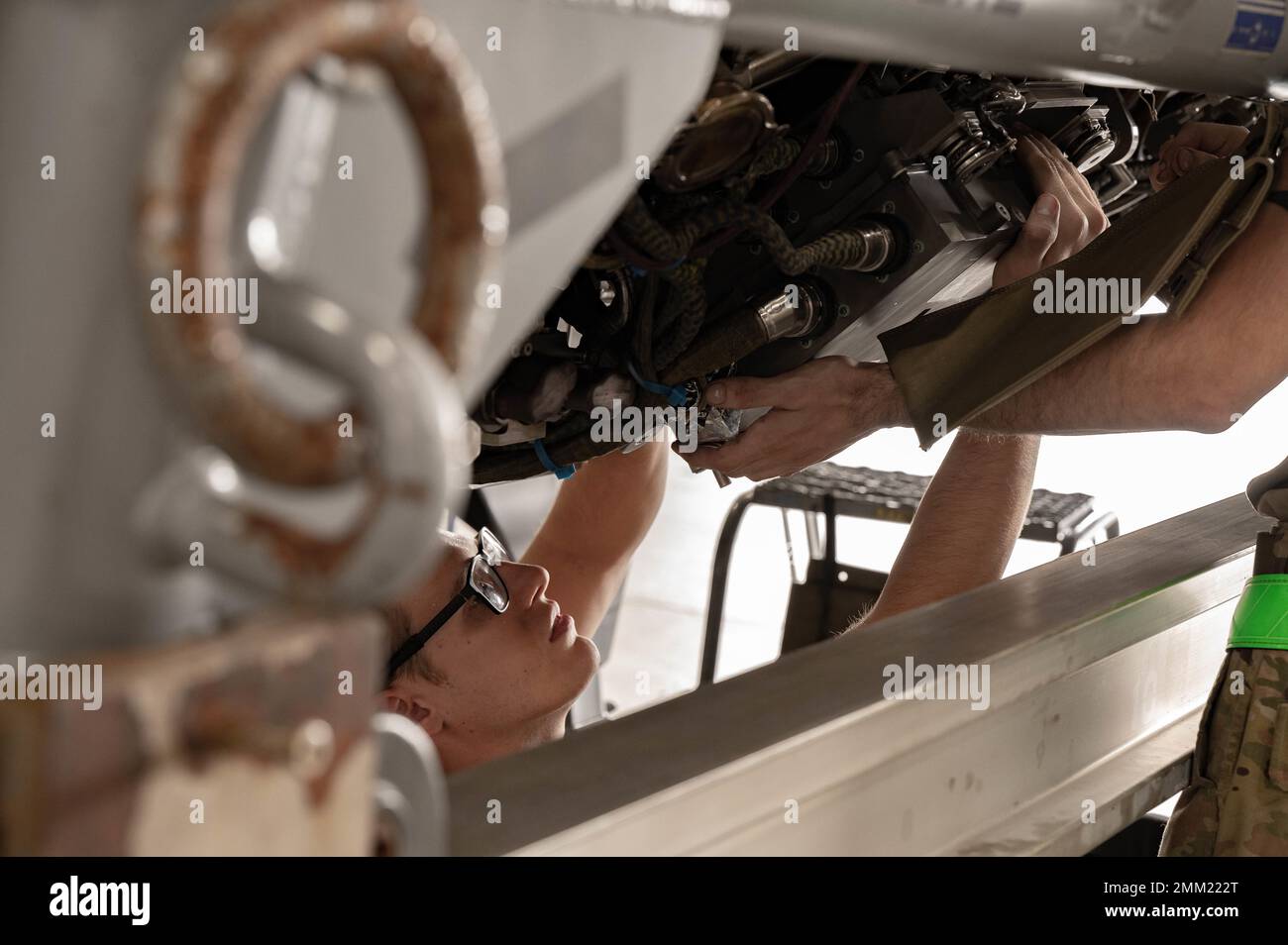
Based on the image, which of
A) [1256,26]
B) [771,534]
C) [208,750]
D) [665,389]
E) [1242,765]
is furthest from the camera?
[771,534]

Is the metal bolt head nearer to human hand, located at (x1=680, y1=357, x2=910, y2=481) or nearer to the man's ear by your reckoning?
human hand, located at (x1=680, y1=357, x2=910, y2=481)

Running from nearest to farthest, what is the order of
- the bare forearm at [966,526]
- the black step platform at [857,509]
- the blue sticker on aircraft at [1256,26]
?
1. the blue sticker on aircraft at [1256,26]
2. the bare forearm at [966,526]
3. the black step platform at [857,509]

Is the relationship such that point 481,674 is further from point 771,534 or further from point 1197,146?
point 771,534

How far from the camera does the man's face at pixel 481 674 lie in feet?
5.69

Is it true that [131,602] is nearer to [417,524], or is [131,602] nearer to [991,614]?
[417,524]

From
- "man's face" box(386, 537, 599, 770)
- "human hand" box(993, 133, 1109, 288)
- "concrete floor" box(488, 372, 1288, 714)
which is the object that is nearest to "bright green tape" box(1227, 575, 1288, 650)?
"human hand" box(993, 133, 1109, 288)

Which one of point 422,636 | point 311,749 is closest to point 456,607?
point 422,636

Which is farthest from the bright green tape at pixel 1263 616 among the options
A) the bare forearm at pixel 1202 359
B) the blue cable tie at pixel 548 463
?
the blue cable tie at pixel 548 463

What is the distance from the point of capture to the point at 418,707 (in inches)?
68.5

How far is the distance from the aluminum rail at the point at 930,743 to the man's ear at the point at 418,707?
38.1 inches

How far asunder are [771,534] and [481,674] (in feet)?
14.1

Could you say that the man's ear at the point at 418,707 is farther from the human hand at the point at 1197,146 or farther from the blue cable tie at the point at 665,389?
the human hand at the point at 1197,146

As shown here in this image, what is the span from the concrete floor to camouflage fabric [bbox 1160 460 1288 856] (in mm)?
3120

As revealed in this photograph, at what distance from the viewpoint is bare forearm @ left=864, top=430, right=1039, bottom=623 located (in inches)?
63.2
